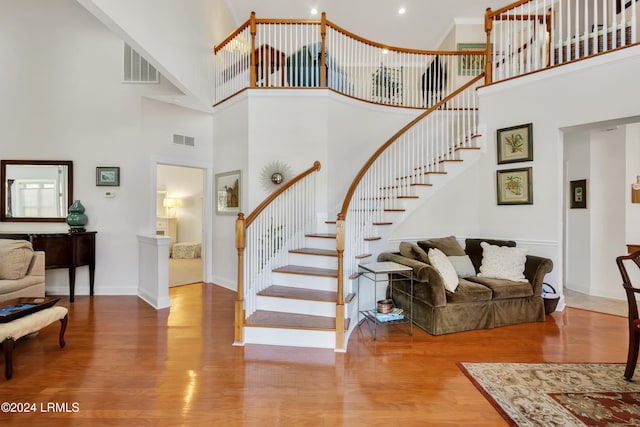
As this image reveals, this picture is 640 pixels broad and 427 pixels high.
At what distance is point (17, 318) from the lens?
2580 millimetres

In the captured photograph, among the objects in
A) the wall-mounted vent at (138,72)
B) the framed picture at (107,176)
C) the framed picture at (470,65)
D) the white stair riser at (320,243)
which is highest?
the framed picture at (470,65)

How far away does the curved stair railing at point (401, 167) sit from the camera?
3.75 meters

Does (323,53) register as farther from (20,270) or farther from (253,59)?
(20,270)

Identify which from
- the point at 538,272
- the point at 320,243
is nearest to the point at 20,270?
the point at 320,243

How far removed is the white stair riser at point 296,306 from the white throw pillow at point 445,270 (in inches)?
52.7

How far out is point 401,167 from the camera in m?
4.86

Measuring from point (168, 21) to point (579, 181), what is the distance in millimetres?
6435

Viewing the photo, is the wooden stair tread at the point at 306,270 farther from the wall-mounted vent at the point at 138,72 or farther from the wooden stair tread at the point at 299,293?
the wall-mounted vent at the point at 138,72

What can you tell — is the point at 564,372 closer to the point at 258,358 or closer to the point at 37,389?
the point at 258,358

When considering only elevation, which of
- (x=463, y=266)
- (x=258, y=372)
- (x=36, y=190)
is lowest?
(x=258, y=372)

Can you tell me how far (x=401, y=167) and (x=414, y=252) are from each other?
1.55 metres

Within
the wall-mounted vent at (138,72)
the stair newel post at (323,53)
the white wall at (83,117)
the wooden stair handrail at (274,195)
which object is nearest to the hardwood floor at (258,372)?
the wooden stair handrail at (274,195)

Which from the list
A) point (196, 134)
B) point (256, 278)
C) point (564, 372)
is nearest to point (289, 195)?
point (256, 278)

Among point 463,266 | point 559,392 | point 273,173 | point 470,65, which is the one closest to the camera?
point 559,392
